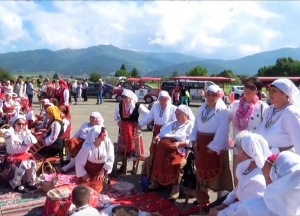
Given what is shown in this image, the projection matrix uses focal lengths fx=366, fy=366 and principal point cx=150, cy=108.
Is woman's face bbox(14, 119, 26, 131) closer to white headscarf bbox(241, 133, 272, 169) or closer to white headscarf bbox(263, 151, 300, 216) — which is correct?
white headscarf bbox(241, 133, 272, 169)

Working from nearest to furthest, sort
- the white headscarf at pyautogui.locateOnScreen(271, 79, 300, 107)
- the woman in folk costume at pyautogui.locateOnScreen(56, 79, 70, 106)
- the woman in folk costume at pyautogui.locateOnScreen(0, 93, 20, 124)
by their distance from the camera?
the white headscarf at pyautogui.locateOnScreen(271, 79, 300, 107) → the woman in folk costume at pyautogui.locateOnScreen(0, 93, 20, 124) → the woman in folk costume at pyautogui.locateOnScreen(56, 79, 70, 106)

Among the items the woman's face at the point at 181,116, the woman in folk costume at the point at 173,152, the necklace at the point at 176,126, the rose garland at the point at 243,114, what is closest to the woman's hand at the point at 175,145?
the woman in folk costume at the point at 173,152

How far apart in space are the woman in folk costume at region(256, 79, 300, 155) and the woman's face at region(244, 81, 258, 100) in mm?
599

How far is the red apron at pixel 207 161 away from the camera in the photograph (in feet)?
16.4

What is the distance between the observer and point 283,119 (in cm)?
390

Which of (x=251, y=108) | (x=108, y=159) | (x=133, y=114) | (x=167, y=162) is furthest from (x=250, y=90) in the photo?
(x=133, y=114)

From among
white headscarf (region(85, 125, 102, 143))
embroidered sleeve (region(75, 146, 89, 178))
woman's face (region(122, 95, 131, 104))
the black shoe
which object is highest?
woman's face (region(122, 95, 131, 104))

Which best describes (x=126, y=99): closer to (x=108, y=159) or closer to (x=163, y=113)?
(x=163, y=113)

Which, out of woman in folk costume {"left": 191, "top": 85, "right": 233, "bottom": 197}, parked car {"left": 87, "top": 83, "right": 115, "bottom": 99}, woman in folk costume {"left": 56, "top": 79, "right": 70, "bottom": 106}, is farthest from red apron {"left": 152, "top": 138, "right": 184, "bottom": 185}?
parked car {"left": 87, "top": 83, "right": 115, "bottom": 99}

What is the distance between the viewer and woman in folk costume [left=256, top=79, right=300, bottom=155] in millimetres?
3824

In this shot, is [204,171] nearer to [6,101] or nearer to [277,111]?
[277,111]

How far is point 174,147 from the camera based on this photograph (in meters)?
5.57

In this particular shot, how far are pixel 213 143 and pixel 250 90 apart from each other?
846mm

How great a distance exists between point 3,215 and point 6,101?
5.98 m
